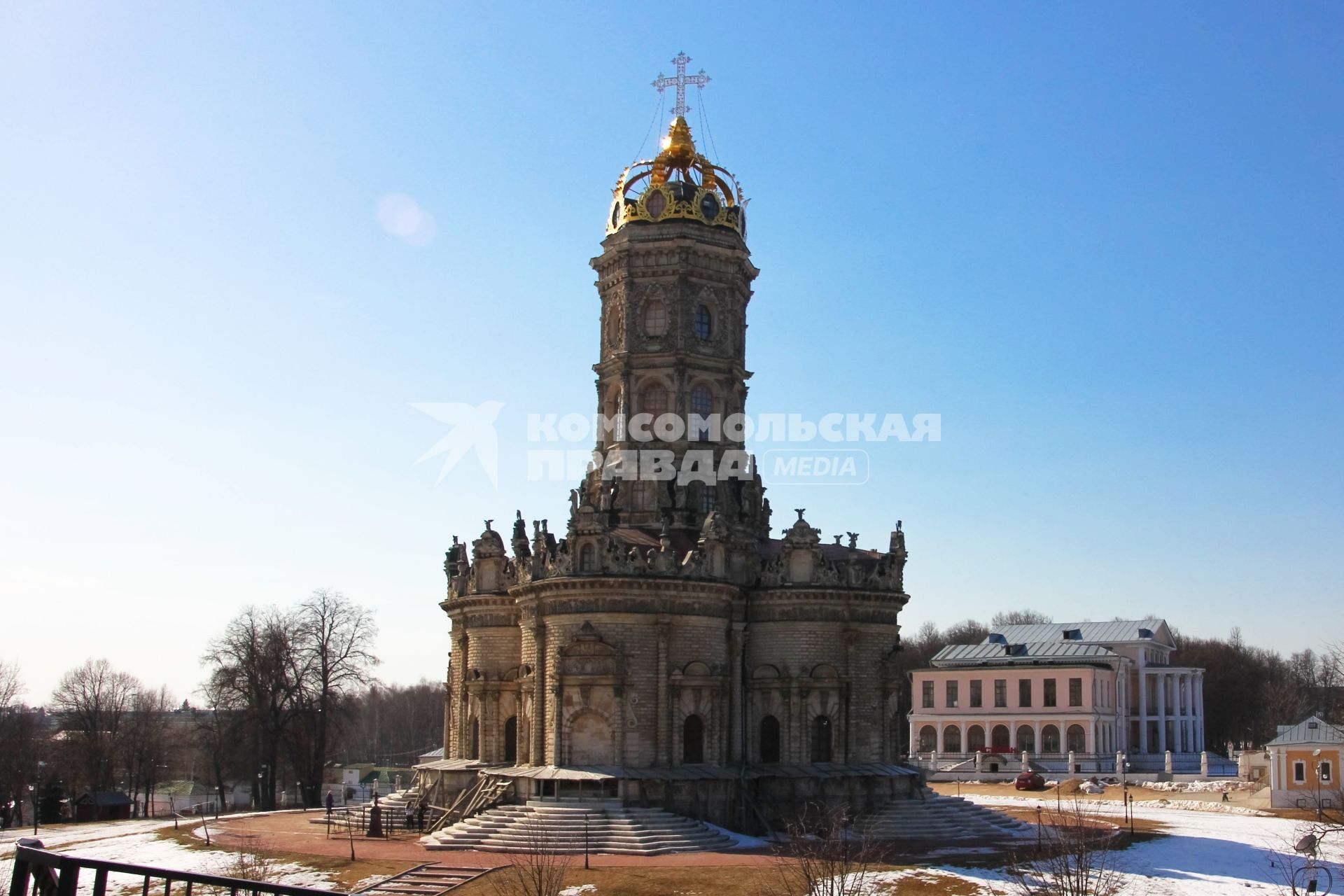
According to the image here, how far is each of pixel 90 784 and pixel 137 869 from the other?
76518 mm

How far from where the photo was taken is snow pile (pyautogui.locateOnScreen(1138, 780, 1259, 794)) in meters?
64.8

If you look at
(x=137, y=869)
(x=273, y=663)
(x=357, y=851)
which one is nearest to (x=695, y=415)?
(x=357, y=851)

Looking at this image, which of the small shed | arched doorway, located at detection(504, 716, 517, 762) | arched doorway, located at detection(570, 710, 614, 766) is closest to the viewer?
arched doorway, located at detection(570, 710, 614, 766)

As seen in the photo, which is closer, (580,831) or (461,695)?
(580,831)

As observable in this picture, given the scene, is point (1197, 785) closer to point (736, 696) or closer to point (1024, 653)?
point (1024, 653)

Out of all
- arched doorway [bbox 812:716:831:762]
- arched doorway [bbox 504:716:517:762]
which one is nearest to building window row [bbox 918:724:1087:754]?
arched doorway [bbox 812:716:831:762]

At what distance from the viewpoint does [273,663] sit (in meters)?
68.4

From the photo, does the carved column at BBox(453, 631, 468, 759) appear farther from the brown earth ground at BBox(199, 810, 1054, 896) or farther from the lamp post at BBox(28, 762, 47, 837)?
the lamp post at BBox(28, 762, 47, 837)

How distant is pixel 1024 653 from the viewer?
83438 millimetres

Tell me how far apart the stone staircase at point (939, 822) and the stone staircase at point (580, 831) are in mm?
6346

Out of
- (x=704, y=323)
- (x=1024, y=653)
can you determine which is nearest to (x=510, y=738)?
(x=704, y=323)

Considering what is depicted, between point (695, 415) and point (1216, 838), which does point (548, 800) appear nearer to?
point (695, 415)

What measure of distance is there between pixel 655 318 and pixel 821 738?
1761 centimetres

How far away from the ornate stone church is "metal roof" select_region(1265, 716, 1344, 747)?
1920 cm
